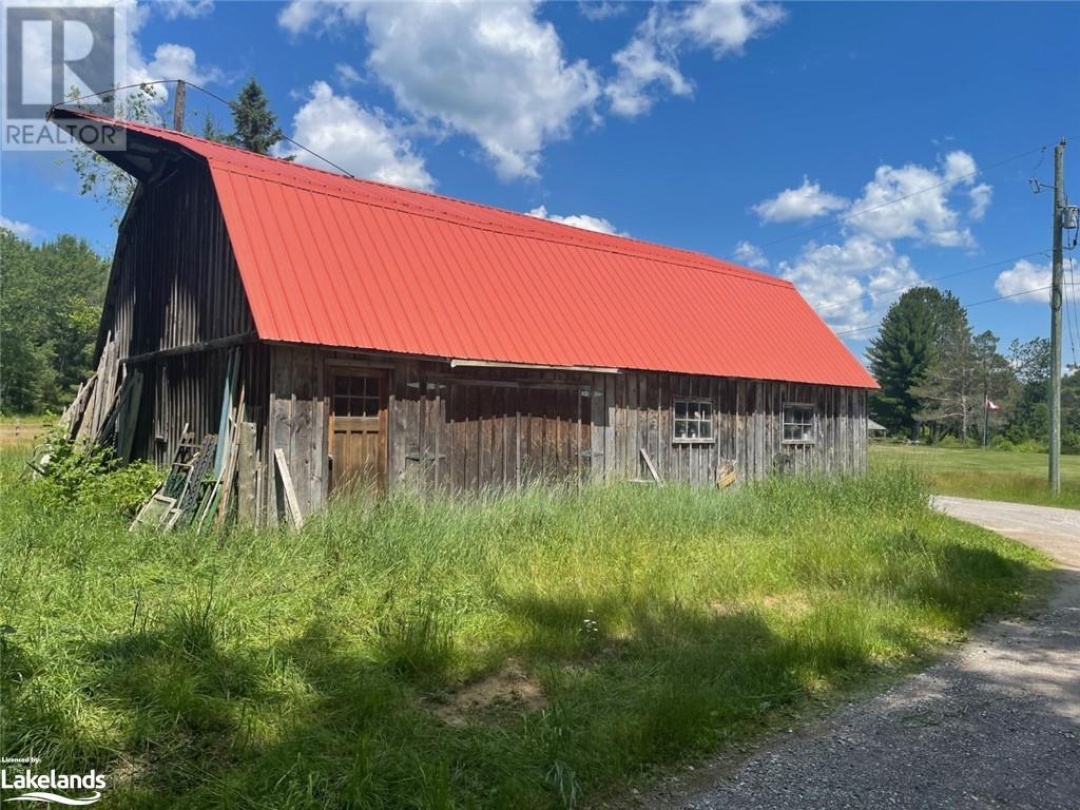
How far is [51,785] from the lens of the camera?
321cm

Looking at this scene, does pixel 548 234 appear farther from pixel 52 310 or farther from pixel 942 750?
pixel 52 310

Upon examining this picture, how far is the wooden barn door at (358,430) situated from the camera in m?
9.34

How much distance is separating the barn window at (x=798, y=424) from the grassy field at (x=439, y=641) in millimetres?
6451

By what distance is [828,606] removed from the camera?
20.8 feet

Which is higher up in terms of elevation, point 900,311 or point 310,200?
point 900,311

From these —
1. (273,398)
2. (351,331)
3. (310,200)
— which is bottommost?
(273,398)

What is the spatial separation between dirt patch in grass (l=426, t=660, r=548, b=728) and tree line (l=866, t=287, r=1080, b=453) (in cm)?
6026

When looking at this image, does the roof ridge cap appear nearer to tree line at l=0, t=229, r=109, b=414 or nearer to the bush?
the bush

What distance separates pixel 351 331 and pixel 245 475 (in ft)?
7.48

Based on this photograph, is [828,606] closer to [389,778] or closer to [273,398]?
[389,778]

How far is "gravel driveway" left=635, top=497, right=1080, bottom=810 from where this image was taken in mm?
3453

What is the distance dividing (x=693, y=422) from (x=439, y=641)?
9.60 m

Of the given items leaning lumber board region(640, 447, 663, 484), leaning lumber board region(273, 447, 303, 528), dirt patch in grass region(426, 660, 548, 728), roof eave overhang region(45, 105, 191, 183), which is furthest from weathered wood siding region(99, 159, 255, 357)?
leaning lumber board region(640, 447, 663, 484)

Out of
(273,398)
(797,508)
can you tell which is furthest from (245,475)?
(797,508)
